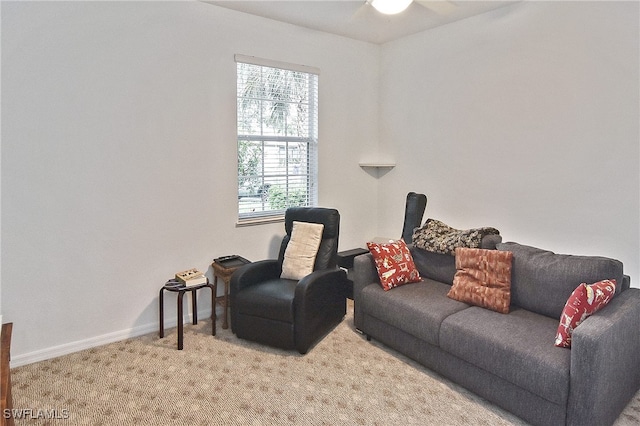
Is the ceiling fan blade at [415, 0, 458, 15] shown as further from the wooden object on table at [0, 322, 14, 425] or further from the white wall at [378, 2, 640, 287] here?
the wooden object on table at [0, 322, 14, 425]

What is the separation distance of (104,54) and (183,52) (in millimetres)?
606

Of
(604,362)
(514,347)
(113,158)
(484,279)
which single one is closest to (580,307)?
(604,362)

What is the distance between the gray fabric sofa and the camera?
2037 millimetres

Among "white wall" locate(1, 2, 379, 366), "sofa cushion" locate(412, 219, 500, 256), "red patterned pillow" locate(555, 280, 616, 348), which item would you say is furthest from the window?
"red patterned pillow" locate(555, 280, 616, 348)

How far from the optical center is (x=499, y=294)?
107 inches

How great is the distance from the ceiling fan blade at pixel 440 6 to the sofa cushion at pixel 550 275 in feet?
6.82

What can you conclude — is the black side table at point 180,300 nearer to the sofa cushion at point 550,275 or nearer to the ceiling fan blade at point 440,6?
the sofa cushion at point 550,275

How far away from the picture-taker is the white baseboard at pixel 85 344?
2.93 m

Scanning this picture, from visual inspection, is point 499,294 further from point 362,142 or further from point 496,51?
point 362,142

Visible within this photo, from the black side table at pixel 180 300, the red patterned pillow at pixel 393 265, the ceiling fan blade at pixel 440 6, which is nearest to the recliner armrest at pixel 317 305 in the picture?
the red patterned pillow at pixel 393 265

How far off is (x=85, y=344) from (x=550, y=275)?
330 cm

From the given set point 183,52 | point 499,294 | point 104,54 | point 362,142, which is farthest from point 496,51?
Answer: point 104,54

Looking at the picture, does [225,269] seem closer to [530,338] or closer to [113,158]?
[113,158]

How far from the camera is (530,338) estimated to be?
2.33m
